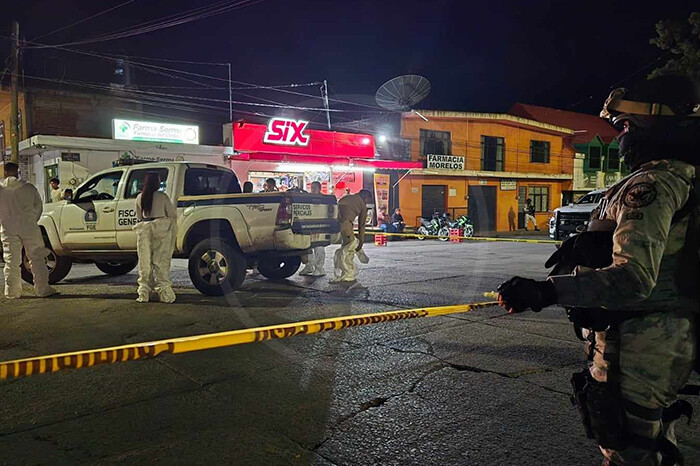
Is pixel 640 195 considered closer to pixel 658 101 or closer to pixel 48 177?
pixel 658 101

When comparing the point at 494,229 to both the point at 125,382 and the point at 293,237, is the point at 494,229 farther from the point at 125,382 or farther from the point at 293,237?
the point at 125,382

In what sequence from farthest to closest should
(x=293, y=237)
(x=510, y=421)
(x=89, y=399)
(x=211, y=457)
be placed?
(x=293, y=237) < (x=89, y=399) < (x=510, y=421) < (x=211, y=457)

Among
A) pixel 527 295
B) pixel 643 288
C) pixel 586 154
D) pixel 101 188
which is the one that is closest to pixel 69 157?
pixel 101 188

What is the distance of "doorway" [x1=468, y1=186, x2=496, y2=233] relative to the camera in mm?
29438

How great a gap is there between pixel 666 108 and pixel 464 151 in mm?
27614

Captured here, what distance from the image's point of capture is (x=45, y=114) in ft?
62.3

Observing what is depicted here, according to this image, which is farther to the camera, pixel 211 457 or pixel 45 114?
pixel 45 114

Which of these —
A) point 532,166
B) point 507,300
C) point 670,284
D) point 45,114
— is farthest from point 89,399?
point 532,166

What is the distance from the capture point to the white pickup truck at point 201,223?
7672 mm

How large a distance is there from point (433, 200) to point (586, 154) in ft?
47.0

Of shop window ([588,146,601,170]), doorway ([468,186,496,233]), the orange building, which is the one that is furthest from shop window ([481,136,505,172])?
shop window ([588,146,601,170])

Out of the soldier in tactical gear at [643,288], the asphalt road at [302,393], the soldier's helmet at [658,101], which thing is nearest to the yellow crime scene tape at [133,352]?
the asphalt road at [302,393]

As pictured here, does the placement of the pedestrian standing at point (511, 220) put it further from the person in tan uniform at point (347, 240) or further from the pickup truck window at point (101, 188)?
the pickup truck window at point (101, 188)

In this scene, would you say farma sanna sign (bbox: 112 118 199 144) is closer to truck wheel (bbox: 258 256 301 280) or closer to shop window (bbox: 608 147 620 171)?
truck wheel (bbox: 258 256 301 280)
